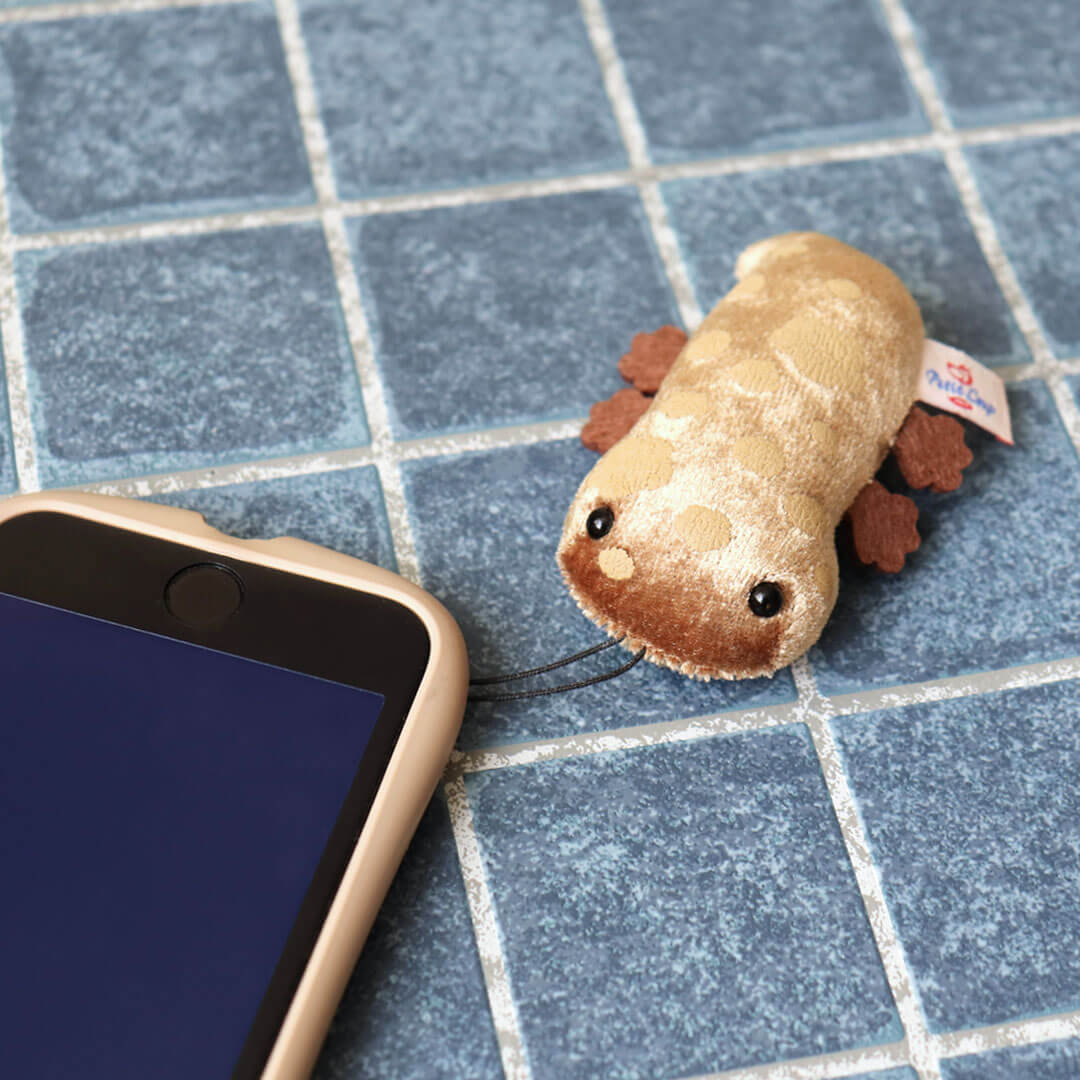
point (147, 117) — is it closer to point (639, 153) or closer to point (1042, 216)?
point (639, 153)

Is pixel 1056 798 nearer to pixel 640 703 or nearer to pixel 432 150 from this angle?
pixel 640 703

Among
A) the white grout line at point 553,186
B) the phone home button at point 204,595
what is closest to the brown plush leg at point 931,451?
the white grout line at point 553,186

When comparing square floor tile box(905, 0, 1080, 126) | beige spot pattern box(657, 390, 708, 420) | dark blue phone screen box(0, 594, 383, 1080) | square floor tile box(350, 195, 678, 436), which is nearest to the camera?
dark blue phone screen box(0, 594, 383, 1080)

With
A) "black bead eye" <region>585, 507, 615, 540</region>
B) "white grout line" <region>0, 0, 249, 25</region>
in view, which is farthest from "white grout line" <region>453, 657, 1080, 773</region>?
"white grout line" <region>0, 0, 249, 25</region>

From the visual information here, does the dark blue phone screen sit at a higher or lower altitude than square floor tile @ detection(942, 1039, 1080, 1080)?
higher

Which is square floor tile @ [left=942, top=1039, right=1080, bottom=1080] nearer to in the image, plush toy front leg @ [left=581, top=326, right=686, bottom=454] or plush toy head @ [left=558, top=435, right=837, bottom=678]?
plush toy head @ [left=558, top=435, right=837, bottom=678]

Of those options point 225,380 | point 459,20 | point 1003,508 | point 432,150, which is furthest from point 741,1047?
point 459,20

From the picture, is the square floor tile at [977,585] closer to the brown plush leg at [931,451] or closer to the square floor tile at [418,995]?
the brown plush leg at [931,451]
